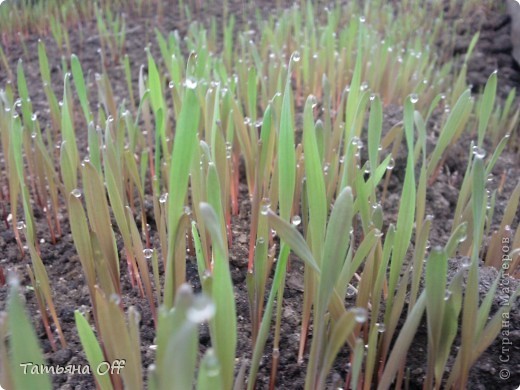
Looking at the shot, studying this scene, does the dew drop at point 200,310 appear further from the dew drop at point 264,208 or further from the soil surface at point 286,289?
the soil surface at point 286,289

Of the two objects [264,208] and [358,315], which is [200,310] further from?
[264,208]

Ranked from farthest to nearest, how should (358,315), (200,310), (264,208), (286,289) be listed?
(286,289), (264,208), (358,315), (200,310)

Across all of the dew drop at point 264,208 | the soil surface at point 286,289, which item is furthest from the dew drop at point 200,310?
the soil surface at point 286,289

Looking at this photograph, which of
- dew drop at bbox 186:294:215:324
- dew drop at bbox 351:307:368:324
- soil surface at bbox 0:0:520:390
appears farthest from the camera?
soil surface at bbox 0:0:520:390

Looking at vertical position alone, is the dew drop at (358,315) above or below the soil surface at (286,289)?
above

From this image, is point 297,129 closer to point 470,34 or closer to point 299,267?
point 299,267

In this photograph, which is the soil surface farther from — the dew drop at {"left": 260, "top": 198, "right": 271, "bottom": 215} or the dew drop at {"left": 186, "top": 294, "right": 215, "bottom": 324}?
the dew drop at {"left": 186, "top": 294, "right": 215, "bottom": 324}

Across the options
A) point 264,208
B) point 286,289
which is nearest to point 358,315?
point 264,208

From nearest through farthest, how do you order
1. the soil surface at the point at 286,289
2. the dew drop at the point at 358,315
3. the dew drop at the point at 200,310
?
the dew drop at the point at 200,310
the dew drop at the point at 358,315
the soil surface at the point at 286,289

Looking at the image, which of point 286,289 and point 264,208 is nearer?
point 264,208

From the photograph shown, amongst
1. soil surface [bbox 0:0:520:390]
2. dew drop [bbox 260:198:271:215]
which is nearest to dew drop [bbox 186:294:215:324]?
dew drop [bbox 260:198:271:215]

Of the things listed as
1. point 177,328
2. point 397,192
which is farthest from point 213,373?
point 397,192
